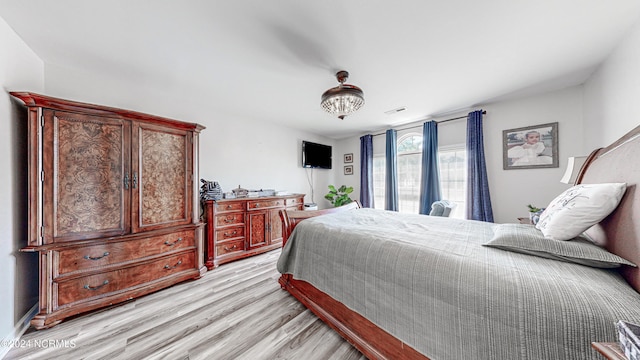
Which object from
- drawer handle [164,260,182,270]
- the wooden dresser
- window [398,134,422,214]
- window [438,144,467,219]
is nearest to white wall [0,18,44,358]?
drawer handle [164,260,182,270]

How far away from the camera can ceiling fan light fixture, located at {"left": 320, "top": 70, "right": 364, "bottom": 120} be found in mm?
1917

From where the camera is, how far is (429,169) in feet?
12.1

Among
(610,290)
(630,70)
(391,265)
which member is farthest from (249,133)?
(630,70)

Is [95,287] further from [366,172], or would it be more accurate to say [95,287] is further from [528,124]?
[528,124]

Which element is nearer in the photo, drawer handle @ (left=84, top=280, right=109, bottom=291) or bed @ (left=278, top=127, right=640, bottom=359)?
bed @ (left=278, top=127, right=640, bottom=359)

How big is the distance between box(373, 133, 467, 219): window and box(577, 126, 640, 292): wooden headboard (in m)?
1.88

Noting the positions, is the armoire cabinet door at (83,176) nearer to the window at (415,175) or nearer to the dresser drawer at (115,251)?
the dresser drawer at (115,251)

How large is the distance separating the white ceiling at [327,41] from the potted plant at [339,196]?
2.59 m

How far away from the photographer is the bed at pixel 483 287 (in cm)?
71

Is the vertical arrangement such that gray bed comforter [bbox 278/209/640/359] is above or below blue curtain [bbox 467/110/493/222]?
below

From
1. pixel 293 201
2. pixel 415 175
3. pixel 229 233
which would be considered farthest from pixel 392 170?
pixel 229 233

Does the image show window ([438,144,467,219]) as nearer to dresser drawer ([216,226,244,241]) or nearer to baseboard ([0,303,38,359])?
dresser drawer ([216,226,244,241])

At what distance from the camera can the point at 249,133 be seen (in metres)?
3.65

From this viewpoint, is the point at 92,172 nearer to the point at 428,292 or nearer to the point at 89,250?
the point at 89,250
